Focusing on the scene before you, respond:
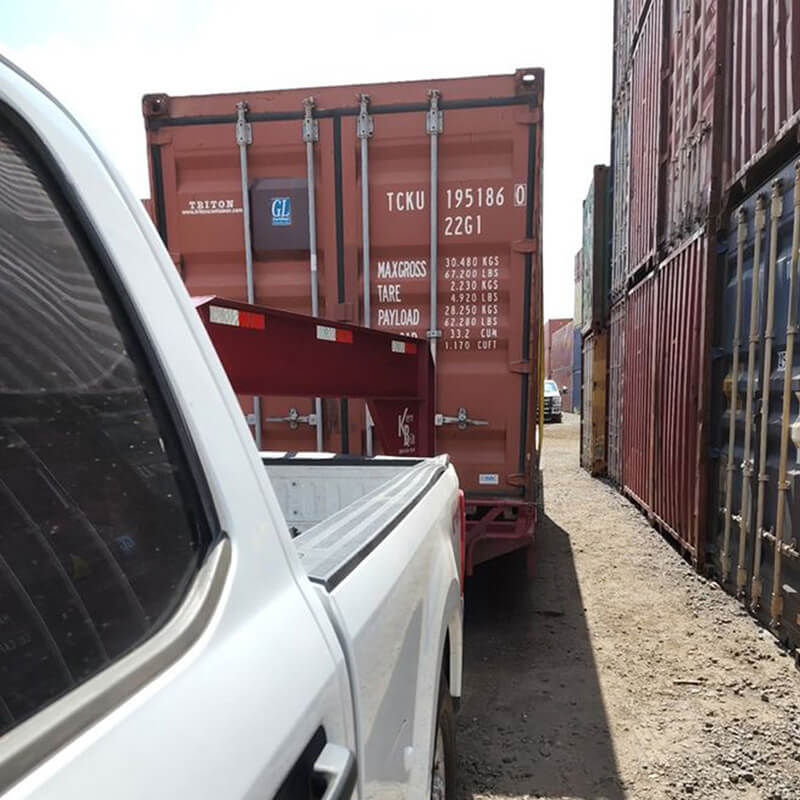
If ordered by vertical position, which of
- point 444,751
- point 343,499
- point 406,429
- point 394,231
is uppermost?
point 394,231

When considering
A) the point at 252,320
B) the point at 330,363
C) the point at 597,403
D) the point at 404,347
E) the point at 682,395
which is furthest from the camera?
the point at 597,403

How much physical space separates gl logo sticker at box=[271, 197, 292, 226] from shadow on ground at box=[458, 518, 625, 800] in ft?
10.4

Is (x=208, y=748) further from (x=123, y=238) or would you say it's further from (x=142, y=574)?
(x=123, y=238)

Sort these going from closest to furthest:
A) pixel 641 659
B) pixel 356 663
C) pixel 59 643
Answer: pixel 59 643 < pixel 356 663 < pixel 641 659

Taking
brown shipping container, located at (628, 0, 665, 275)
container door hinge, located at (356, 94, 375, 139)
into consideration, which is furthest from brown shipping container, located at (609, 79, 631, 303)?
container door hinge, located at (356, 94, 375, 139)

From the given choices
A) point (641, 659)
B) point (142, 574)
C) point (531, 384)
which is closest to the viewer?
point (142, 574)

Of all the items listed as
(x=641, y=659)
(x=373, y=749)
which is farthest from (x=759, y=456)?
(x=373, y=749)

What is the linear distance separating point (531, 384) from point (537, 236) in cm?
102

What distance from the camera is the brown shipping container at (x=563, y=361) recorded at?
101 feet

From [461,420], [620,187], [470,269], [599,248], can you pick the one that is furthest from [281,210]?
[599,248]

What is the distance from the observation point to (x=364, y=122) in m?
4.11

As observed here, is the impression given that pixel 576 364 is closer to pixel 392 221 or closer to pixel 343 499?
pixel 392 221

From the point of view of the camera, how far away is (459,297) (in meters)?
4.25

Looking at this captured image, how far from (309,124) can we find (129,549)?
406cm
